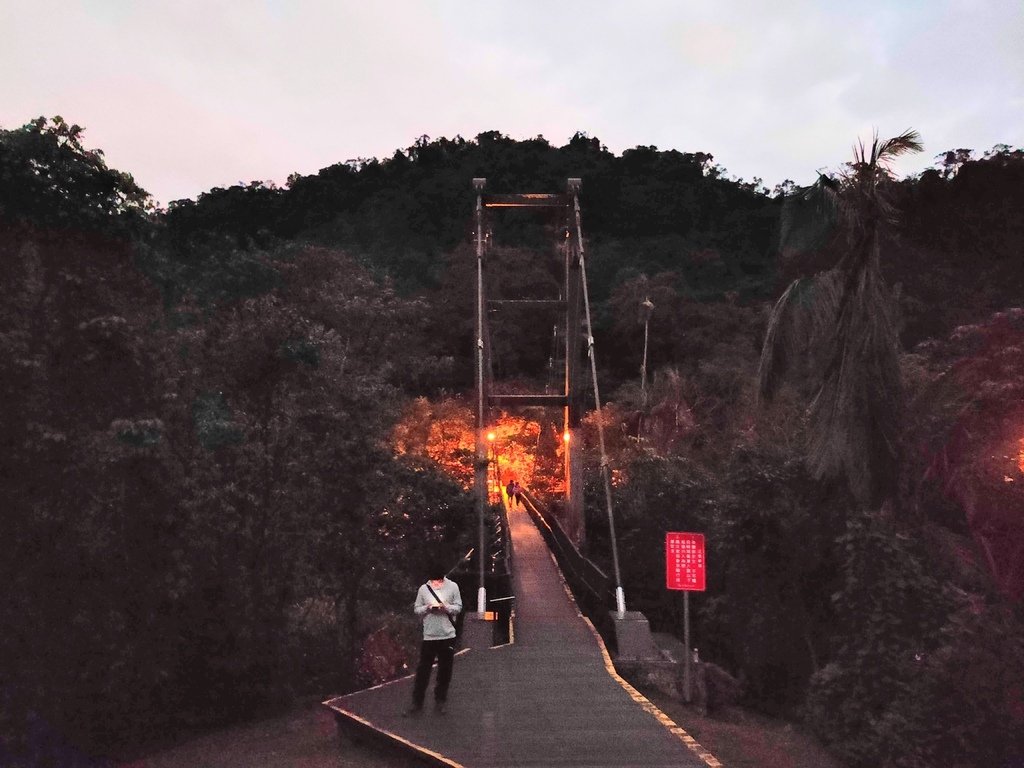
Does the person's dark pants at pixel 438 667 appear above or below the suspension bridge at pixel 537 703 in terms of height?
above

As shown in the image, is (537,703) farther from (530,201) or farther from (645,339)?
(645,339)

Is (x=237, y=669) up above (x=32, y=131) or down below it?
below

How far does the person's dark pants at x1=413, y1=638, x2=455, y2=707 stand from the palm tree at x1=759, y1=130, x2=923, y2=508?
6777 millimetres

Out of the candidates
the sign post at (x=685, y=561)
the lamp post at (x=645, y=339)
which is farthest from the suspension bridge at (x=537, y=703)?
the lamp post at (x=645, y=339)

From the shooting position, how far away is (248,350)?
41.5 feet

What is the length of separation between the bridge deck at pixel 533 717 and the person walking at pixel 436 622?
331 millimetres

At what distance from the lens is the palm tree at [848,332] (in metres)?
11.9

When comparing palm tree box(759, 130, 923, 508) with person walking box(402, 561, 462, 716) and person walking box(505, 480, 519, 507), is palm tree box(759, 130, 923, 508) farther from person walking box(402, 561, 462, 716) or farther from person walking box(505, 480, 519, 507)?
person walking box(505, 480, 519, 507)

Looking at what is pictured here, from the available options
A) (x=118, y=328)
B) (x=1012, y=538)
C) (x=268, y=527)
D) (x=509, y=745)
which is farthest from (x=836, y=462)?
(x=118, y=328)

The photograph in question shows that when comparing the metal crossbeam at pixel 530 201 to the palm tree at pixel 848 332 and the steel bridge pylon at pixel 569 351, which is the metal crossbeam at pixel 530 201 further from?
the palm tree at pixel 848 332

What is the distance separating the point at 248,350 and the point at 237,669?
4642mm

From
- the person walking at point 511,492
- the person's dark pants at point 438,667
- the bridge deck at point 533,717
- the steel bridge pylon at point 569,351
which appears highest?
the steel bridge pylon at point 569,351

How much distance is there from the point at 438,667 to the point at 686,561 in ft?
12.5

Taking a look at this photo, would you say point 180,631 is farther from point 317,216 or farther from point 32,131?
point 317,216
